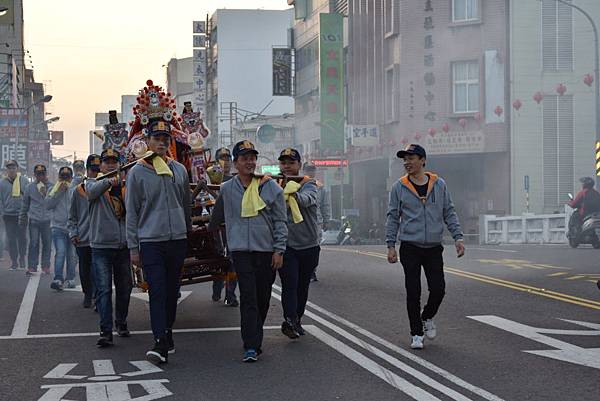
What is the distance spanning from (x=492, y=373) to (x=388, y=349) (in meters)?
1.55

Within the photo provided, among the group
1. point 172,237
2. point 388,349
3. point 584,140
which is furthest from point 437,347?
point 584,140

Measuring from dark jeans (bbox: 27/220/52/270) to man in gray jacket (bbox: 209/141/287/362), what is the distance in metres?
10.3

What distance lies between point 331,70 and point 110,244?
4779 centimetres

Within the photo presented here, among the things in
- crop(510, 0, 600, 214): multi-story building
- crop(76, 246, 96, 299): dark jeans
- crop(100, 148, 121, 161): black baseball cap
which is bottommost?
crop(76, 246, 96, 299): dark jeans

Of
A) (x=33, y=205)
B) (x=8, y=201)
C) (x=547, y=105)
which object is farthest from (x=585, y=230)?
(x=547, y=105)

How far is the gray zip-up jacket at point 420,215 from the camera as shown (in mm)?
10164

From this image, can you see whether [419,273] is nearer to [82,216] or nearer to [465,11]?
[82,216]

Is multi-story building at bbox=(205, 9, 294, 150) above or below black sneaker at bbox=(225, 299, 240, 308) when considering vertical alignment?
above

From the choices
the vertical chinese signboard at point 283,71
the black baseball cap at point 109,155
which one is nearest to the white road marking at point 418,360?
the black baseball cap at point 109,155

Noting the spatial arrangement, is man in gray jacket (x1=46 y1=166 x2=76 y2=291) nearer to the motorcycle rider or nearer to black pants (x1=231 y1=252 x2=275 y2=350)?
black pants (x1=231 y1=252 x2=275 y2=350)

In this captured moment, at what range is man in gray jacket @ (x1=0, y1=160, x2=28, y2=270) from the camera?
21.1 meters

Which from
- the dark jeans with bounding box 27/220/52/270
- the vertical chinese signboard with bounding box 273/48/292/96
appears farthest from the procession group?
the vertical chinese signboard with bounding box 273/48/292/96

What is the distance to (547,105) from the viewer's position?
144 ft

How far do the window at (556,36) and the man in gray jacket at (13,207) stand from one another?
27.1m
